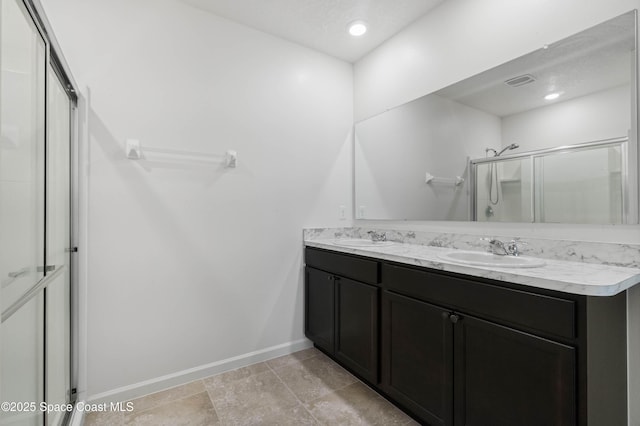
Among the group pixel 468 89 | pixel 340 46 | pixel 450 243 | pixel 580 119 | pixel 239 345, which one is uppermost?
pixel 340 46

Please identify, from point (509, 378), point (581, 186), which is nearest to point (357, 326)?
point (509, 378)

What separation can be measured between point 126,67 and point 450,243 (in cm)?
236

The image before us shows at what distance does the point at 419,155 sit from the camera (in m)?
A: 2.30

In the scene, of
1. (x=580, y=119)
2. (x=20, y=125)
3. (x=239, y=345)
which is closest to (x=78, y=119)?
(x=20, y=125)

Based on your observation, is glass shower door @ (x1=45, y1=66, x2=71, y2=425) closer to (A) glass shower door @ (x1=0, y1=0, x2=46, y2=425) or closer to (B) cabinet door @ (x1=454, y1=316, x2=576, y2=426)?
(A) glass shower door @ (x1=0, y1=0, x2=46, y2=425)

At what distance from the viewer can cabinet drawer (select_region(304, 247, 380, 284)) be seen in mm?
1871

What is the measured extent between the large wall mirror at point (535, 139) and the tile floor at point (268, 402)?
1.28 meters

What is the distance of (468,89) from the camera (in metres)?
1.95

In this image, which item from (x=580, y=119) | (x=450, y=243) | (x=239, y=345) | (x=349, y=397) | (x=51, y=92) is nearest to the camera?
(x=51, y=92)

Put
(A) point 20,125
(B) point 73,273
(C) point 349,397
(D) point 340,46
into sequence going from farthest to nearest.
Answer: (D) point 340,46 → (C) point 349,397 → (B) point 73,273 → (A) point 20,125

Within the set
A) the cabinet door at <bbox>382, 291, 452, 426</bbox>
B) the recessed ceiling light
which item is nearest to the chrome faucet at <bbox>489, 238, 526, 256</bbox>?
the cabinet door at <bbox>382, 291, 452, 426</bbox>

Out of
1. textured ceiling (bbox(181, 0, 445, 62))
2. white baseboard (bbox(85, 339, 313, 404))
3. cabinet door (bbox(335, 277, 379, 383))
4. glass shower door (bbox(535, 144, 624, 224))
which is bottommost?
white baseboard (bbox(85, 339, 313, 404))

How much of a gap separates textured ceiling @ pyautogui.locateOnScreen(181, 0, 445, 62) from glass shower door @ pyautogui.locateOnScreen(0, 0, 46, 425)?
1363mm

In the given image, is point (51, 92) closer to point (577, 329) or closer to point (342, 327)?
point (342, 327)
